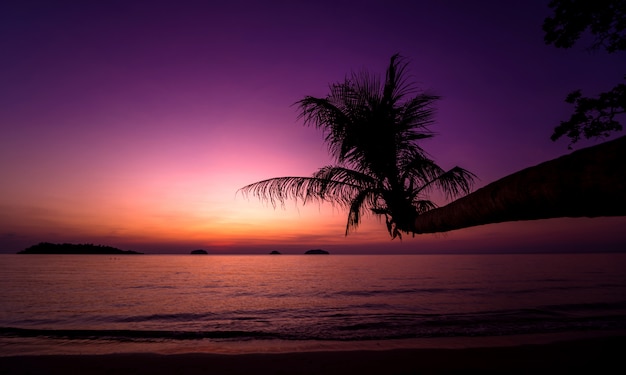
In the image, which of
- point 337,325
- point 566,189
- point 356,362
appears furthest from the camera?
point 337,325

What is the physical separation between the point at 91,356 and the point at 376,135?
9.08 meters

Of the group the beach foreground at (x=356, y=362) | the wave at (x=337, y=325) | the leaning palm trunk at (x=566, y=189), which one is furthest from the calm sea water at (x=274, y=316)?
the leaning palm trunk at (x=566, y=189)

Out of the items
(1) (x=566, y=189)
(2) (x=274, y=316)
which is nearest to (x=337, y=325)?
(2) (x=274, y=316)

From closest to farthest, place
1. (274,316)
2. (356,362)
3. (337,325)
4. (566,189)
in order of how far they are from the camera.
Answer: (566,189)
(356,362)
(337,325)
(274,316)

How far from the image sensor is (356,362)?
8.55 metres

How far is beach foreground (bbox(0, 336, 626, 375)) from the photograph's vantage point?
7965 millimetres

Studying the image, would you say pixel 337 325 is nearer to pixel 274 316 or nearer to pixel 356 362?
pixel 274 316

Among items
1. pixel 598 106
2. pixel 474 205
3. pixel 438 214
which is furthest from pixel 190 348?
pixel 598 106

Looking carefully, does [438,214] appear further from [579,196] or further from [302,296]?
[302,296]

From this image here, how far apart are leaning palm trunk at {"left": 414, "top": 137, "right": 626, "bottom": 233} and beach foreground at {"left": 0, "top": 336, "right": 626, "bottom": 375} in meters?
6.20

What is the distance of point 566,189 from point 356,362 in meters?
7.76

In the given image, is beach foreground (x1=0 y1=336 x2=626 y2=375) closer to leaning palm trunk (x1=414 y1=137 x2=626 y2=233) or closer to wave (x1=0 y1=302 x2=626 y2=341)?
wave (x1=0 y1=302 x2=626 y2=341)

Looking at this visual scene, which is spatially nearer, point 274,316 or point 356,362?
point 356,362

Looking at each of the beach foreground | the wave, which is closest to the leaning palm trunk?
the beach foreground
